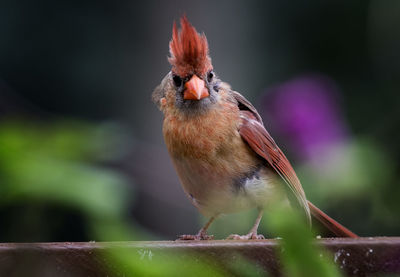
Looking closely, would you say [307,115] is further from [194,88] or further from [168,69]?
[168,69]

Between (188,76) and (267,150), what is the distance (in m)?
0.53

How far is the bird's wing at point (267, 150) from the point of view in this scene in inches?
107

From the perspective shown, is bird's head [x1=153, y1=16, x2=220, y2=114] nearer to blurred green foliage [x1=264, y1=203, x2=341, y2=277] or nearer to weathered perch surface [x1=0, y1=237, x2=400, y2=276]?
weathered perch surface [x1=0, y1=237, x2=400, y2=276]

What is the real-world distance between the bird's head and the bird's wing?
180 mm

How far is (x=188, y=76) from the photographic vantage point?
2486 millimetres

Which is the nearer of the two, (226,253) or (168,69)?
(226,253)

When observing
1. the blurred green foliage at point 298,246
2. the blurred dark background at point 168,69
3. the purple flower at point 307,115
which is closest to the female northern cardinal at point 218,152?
the purple flower at point 307,115

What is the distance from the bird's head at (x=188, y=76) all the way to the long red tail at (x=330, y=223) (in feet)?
1.87

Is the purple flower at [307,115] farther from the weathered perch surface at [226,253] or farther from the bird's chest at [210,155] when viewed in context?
the weathered perch surface at [226,253]

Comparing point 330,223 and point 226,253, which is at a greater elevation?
point 226,253

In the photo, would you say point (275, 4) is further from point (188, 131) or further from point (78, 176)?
point (78, 176)

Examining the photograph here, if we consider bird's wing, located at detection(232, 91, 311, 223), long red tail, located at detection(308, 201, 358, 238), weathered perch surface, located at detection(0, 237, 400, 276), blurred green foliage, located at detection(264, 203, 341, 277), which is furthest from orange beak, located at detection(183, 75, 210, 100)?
blurred green foliage, located at detection(264, 203, 341, 277)

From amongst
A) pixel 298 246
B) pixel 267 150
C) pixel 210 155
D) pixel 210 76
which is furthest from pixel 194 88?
pixel 298 246

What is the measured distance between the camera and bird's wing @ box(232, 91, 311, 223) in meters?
2.72
